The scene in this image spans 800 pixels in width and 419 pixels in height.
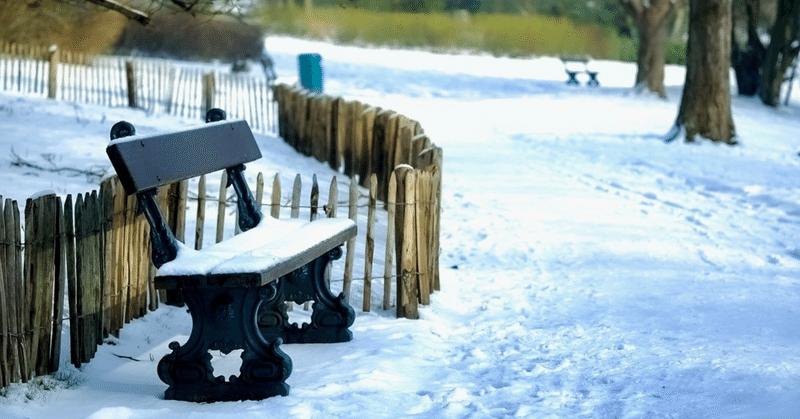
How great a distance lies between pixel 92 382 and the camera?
4738 mm

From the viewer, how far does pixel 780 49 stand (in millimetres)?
24766

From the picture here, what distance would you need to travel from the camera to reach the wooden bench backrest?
4.44m

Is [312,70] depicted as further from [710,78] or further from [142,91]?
[710,78]

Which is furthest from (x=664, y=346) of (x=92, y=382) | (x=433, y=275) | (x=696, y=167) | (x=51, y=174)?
(x=696, y=167)

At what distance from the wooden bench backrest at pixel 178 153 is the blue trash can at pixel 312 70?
14.9 meters

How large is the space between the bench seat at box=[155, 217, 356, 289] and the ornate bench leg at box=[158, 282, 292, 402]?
14 centimetres

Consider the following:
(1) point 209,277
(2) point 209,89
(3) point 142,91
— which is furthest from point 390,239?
(3) point 142,91

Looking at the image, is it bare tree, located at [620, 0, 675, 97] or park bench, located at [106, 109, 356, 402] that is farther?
bare tree, located at [620, 0, 675, 97]

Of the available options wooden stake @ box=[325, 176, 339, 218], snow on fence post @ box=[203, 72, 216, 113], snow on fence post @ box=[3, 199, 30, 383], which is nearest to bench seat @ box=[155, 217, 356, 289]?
wooden stake @ box=[325, 176, 339, 218]

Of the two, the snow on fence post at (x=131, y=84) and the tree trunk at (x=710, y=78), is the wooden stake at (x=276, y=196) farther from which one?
the snow on fence post at (x=131, y=84)

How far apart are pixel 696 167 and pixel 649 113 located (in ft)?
29.8

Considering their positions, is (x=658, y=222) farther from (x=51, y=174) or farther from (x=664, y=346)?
(x=51, y=174)

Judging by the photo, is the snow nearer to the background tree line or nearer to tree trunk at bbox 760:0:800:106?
the background tree line

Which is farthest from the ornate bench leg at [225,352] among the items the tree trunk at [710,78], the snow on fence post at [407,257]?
the tree trunk at [710,78]
